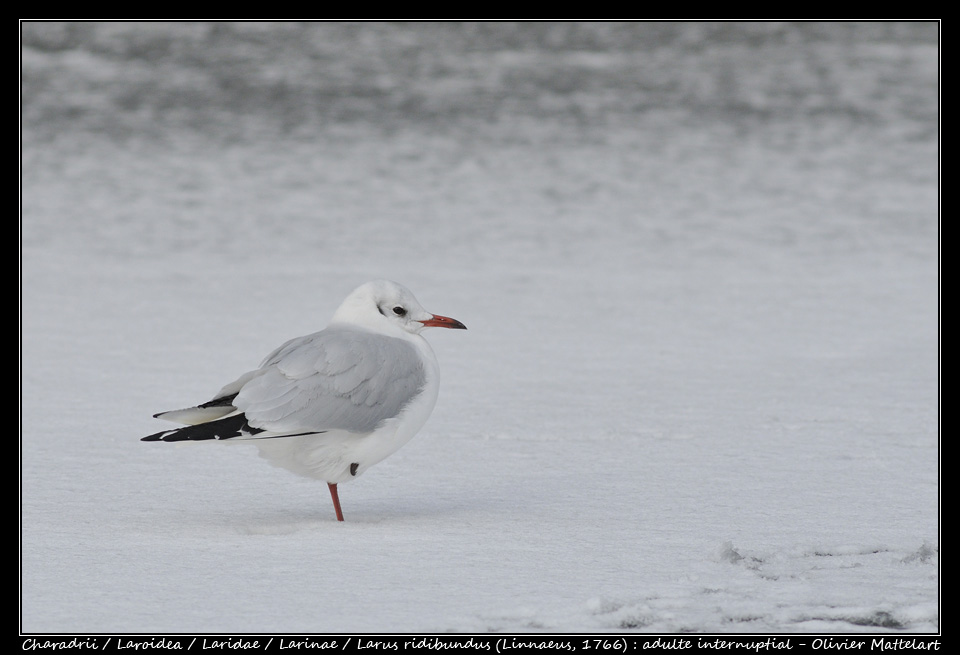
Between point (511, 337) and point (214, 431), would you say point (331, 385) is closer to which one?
point (214, 431)

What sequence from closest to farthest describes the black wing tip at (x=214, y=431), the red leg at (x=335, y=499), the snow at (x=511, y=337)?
the snow at (x=511, y=337) → the black wing tip at (x=214, y=431) → the red leg at (x=335, y=499)

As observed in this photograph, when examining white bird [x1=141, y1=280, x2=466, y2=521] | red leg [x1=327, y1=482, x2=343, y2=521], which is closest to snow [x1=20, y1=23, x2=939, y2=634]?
red leg [x1=327, y1=482, x2=343, y2=521]

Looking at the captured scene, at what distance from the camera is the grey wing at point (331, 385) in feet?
11.8

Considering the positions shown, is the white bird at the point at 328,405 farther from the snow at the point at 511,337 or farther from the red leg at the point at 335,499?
the snow at the point at 511,337

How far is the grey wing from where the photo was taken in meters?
3.61

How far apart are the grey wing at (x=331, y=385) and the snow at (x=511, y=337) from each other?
324 mm

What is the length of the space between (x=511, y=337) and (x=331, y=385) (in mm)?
2671

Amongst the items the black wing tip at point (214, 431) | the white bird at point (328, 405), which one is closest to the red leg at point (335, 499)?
the white bird at point (328, 405)

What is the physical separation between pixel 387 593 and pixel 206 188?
7262 millimetres

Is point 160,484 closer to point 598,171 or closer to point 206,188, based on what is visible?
point 206,188

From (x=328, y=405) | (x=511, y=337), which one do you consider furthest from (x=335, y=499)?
(x=511, y=337)

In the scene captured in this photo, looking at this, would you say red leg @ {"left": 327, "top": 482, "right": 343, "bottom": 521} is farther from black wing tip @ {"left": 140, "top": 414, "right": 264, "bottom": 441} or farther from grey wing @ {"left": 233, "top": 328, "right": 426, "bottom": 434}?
black wing tip @ {"left": 140, "top": 414, "right": 264, "bottom": 441}

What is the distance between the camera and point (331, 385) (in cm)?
370

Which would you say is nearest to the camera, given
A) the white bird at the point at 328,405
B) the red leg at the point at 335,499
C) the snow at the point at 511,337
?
the snow at the point at 511,337
